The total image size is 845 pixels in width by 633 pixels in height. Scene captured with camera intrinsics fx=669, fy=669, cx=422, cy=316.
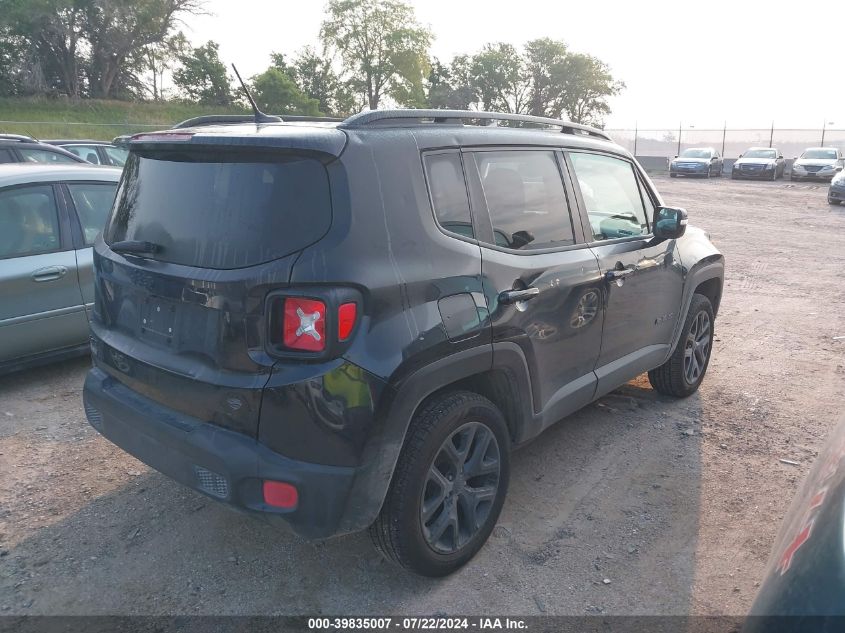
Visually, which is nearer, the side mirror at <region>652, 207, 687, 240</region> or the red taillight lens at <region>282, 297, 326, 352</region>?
the red taillight lens at <region>282, 297, 326, 352</region>

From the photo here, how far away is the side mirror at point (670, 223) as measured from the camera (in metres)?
4.03

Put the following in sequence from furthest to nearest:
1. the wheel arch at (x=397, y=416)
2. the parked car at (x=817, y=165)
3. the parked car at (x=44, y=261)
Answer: the parked car at (x=817, y=165) → the parked car at (x=44, y=261) → the wheel arch at (x=397, y=416)

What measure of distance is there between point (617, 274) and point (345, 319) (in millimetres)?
1915

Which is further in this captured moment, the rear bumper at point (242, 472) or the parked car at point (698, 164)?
the parked car at point (698, 164)

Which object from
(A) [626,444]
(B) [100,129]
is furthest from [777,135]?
(A) [626,444]

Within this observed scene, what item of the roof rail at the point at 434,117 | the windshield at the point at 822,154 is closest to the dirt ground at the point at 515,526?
the roof rail at the point at 434,117

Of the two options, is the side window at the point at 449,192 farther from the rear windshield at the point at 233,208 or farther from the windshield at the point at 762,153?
the windshield at the point at 762,153

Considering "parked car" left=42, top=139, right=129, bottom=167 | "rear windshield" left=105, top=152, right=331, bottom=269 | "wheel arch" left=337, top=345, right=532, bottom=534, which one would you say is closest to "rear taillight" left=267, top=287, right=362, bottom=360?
"rear windshield" left=105, top=152, right=331, bottom=269

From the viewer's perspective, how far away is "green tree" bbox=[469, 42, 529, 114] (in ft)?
249

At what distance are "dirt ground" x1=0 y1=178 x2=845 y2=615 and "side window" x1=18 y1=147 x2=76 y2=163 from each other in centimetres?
493

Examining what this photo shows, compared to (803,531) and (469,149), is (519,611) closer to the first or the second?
(803,531)

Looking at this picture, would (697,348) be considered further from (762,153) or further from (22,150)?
(762,153)

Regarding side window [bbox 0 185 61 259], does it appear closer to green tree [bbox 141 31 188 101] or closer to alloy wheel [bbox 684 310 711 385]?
alloy wheel [bbox 684 310 711 385]

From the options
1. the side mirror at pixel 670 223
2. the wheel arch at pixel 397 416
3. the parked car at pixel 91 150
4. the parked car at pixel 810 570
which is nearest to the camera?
the parked car at pixel 810 570
